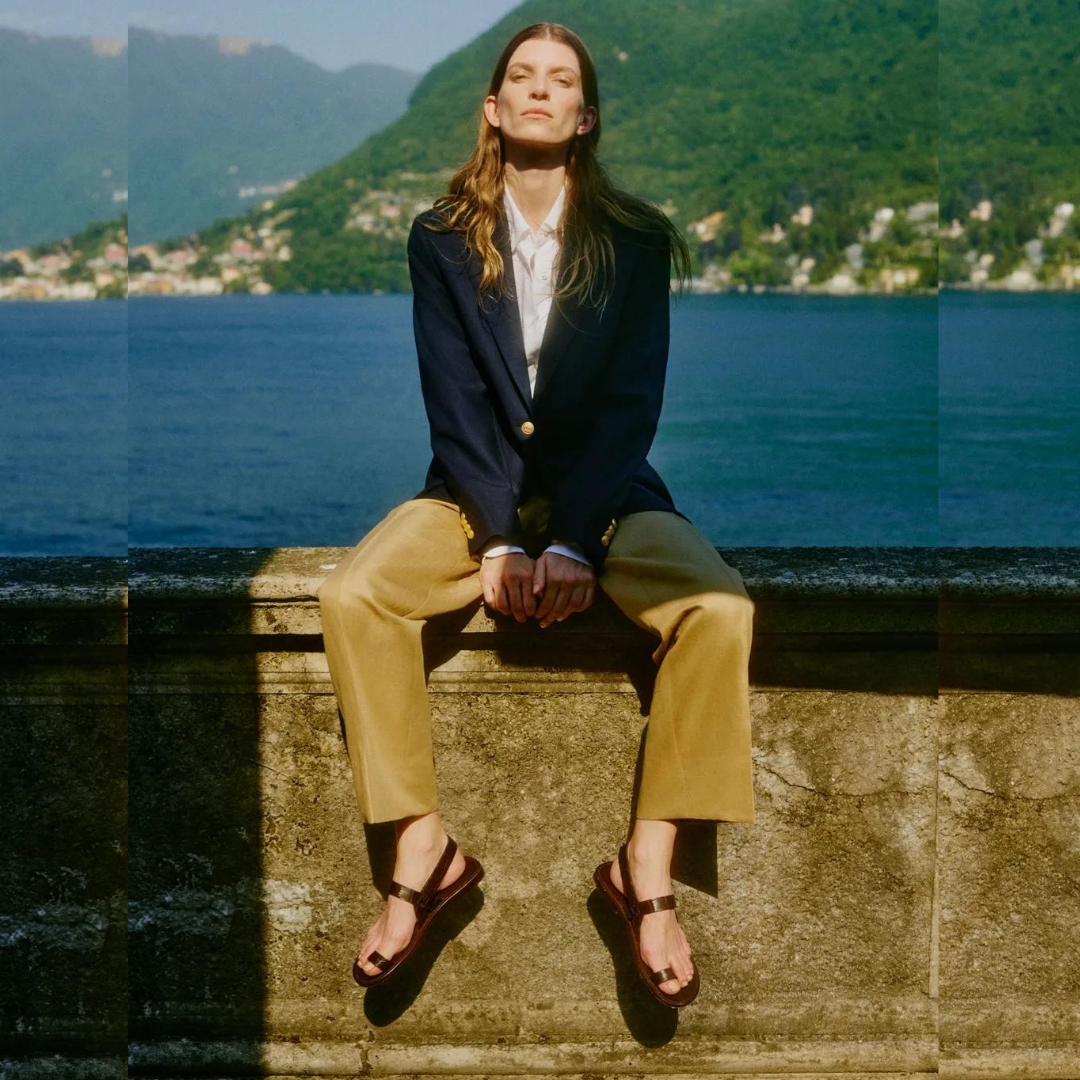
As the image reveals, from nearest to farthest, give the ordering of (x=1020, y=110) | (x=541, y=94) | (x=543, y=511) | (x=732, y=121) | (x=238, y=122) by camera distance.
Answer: (x=543, y=511) → (x=541, y=94) → (x=1020, y=110) → (x=732, y=121) → (x=238, y=122)

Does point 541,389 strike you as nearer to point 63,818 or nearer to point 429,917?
point 429,917

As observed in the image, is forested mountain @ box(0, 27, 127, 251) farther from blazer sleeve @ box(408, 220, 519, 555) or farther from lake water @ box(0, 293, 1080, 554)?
blazer sleeve @ box(408, 220, 519, 555)

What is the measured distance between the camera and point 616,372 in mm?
2955

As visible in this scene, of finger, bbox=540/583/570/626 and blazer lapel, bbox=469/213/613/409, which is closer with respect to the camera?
finger, bbox=540/583/570/626

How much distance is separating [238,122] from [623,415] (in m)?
119

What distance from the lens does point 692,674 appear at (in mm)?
2686

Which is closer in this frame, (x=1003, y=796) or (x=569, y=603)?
(x=569, y=603)

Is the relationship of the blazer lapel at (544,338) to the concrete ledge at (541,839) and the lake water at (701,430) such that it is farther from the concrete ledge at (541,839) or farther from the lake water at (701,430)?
the lake water at (701,430)

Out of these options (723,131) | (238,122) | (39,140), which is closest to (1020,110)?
(723,131)

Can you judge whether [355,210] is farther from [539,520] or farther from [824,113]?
[539,520]

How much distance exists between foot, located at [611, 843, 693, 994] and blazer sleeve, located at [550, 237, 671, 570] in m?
0.62

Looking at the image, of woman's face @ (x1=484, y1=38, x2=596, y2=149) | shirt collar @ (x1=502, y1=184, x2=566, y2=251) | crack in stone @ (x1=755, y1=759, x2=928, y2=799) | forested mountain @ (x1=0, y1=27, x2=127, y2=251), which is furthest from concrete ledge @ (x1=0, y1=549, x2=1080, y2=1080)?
forested mountain @ (x1=0, y1=27, x2=127, y2=251)

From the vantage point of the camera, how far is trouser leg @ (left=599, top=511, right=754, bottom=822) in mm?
2668

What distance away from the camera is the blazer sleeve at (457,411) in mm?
2834
